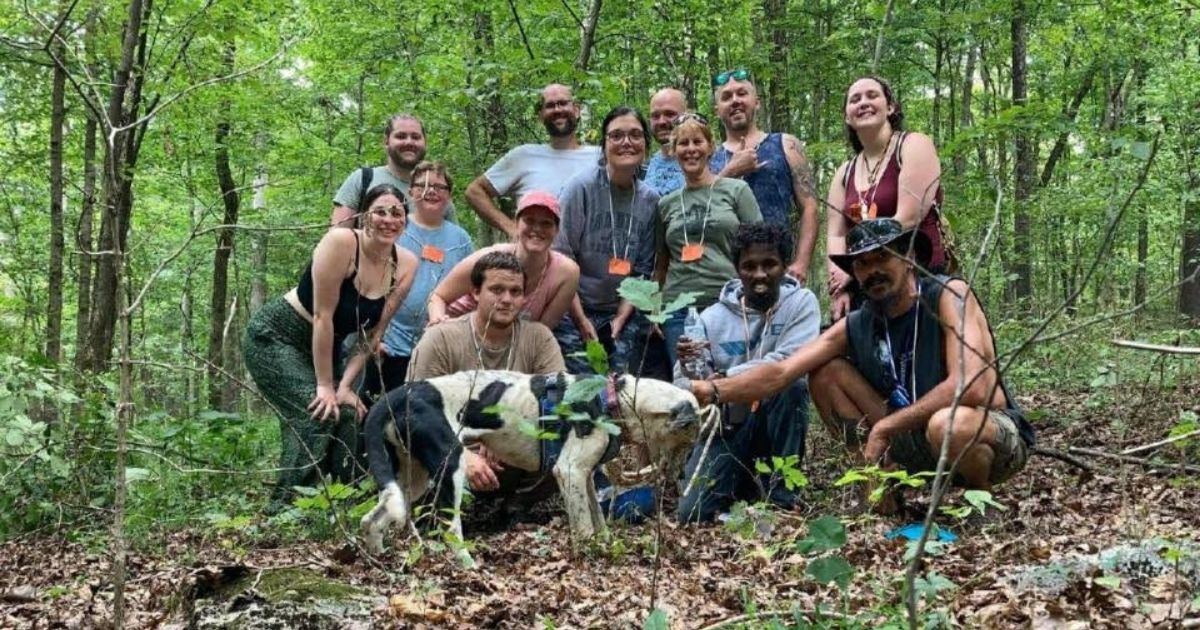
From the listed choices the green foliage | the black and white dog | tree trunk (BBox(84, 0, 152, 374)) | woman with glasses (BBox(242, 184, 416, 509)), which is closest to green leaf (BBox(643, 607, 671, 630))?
the green foliage

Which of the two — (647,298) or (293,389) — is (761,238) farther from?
(293,389)

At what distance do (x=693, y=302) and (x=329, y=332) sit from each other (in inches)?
83.2

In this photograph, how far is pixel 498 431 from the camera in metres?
4.75

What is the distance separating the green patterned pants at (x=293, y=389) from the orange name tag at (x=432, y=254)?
79 centimetres

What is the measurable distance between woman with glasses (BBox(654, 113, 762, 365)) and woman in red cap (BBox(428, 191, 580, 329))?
64 centimetres

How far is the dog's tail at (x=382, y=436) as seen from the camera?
171 inches

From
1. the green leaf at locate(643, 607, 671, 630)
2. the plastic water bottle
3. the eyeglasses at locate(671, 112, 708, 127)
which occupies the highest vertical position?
the eyeglasses at locate(671, 112, 708, 127)

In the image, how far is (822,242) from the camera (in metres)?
13.3

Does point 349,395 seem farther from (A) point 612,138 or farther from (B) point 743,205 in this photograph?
(B) point 743,205

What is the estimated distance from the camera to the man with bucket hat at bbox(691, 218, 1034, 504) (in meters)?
4.38

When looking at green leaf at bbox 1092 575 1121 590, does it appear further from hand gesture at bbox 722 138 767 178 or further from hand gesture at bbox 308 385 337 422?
hand gesture at bbox 308 385 337 422

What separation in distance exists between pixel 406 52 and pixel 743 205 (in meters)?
7.20

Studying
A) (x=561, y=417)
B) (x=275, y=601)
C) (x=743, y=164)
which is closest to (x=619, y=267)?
(x=743, y=164)

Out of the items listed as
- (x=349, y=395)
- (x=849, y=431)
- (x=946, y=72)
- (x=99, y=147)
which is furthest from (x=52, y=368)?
(x=946, y=72)
